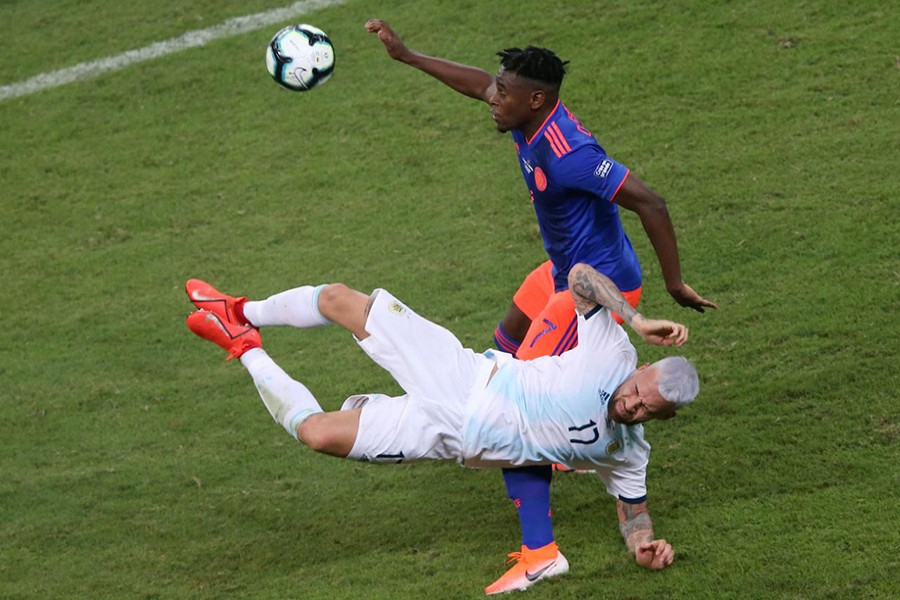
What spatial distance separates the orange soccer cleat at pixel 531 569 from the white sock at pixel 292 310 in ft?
4.12

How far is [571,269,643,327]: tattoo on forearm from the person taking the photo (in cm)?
464

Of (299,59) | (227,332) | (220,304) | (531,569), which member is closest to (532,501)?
(531,569)

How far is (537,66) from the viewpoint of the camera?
17.3 feet

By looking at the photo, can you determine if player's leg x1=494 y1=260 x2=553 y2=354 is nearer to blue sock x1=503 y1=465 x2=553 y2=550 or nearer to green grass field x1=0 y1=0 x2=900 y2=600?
green grass field x1=0 y1=0 x2=900 y2=600

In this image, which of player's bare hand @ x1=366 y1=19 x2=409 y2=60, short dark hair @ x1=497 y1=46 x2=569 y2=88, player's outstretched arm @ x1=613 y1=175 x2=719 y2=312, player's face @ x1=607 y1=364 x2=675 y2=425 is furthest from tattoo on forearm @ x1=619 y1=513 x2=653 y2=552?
player's bare hand @ x1=366 y1=19 x2=409 y2=60

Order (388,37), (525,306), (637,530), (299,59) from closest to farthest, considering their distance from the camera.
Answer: (637,530) → (525,306) → (388,37) → (299,59)

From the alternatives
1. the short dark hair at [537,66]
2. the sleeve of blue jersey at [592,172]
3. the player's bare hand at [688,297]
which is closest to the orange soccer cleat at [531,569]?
the player's bare hand at [688,297]

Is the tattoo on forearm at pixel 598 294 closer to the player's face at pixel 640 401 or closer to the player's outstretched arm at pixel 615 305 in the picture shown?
the player's outstretched arm at pixel 615 305

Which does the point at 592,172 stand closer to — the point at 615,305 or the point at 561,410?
the point at 615,305

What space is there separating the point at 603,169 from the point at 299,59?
6.53ft

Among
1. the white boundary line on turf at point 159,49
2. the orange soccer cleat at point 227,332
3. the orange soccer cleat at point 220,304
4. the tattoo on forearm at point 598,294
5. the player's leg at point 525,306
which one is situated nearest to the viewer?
the tattoo on forearm at point 598,294

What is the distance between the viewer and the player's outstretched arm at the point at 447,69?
19.6 ft

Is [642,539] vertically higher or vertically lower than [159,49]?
higher

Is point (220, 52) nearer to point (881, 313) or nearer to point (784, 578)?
point (881, 313)
